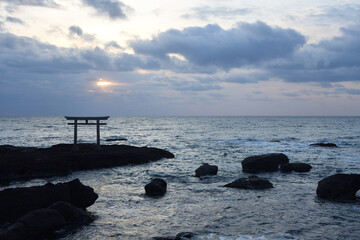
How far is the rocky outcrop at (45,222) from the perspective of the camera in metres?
8.65

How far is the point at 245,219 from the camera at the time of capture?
11406mm

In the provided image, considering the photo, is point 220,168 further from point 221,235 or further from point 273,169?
point 221,235

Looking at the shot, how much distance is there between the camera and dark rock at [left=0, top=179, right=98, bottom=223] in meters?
10.5

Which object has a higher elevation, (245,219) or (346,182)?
(346,182)

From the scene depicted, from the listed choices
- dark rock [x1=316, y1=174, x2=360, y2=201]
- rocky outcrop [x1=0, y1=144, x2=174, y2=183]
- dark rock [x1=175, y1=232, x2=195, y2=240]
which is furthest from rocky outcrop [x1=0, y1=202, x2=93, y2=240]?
dark rock [x1=316, y1=174, x2=360, y2=201]

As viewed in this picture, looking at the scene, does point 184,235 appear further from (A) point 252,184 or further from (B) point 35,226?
(A) point 252,184

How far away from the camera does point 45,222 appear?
9.26m

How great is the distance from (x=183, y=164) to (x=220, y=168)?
12.1 feet

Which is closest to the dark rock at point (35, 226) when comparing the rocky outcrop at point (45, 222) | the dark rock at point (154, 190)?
the rocky outcrop at point (45, 222)

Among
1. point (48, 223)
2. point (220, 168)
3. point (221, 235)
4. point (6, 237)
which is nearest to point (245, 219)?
point (221, 235)

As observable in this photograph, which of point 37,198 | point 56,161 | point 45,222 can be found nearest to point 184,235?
point 45,222

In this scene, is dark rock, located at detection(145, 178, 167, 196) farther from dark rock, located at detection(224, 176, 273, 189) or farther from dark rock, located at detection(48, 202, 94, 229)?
dark rock, located at detection(48, 202, 94, 229)

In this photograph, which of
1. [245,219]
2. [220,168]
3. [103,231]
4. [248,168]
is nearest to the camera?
[103,231]

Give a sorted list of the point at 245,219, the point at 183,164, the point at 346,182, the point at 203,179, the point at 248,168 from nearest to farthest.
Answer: the point at 245,219, the point at 346,182, the point at 203,179, the point at 248,168, the point at 183,164
